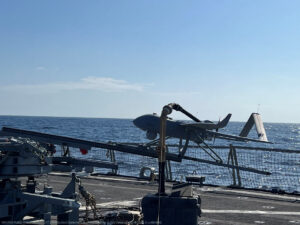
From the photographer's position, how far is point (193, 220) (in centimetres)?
1005

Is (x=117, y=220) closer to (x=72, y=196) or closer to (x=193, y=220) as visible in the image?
(x=72, y=196)

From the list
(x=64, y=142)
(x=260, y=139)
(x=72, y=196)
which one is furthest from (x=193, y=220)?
(x=260, y=139)

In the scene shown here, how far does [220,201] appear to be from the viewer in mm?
16953

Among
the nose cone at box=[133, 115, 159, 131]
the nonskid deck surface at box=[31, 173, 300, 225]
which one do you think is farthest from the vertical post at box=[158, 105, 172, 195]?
the nose cone at box=[133, 115, 159, 131]

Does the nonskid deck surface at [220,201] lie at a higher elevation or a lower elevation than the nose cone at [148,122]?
lower

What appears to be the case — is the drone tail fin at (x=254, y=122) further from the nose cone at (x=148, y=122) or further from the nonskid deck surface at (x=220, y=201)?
the nonskid deck surface at (x=220, y=201)

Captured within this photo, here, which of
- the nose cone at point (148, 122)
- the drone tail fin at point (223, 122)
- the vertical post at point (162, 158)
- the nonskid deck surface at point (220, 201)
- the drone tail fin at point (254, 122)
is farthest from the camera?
the drone tail fin at point (254, 122)

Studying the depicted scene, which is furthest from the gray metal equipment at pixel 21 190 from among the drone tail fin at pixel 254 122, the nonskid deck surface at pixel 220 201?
the drone tail fin at pixel 254 122

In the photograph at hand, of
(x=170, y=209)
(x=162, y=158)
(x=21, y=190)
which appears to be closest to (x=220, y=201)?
(x=170, y=209)

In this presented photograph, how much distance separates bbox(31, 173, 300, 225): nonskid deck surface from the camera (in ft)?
45.5

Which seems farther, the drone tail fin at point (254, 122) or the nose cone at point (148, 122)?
the drone tail fin at point (254, 122)

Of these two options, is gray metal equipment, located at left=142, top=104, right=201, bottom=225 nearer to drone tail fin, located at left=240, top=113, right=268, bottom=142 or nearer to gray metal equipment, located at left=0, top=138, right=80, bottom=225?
gray metal equipment, located at left=0, top=138, right=80, bottom=225

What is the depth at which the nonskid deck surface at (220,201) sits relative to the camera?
45.5 ft

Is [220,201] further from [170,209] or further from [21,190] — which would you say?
[21,190]
